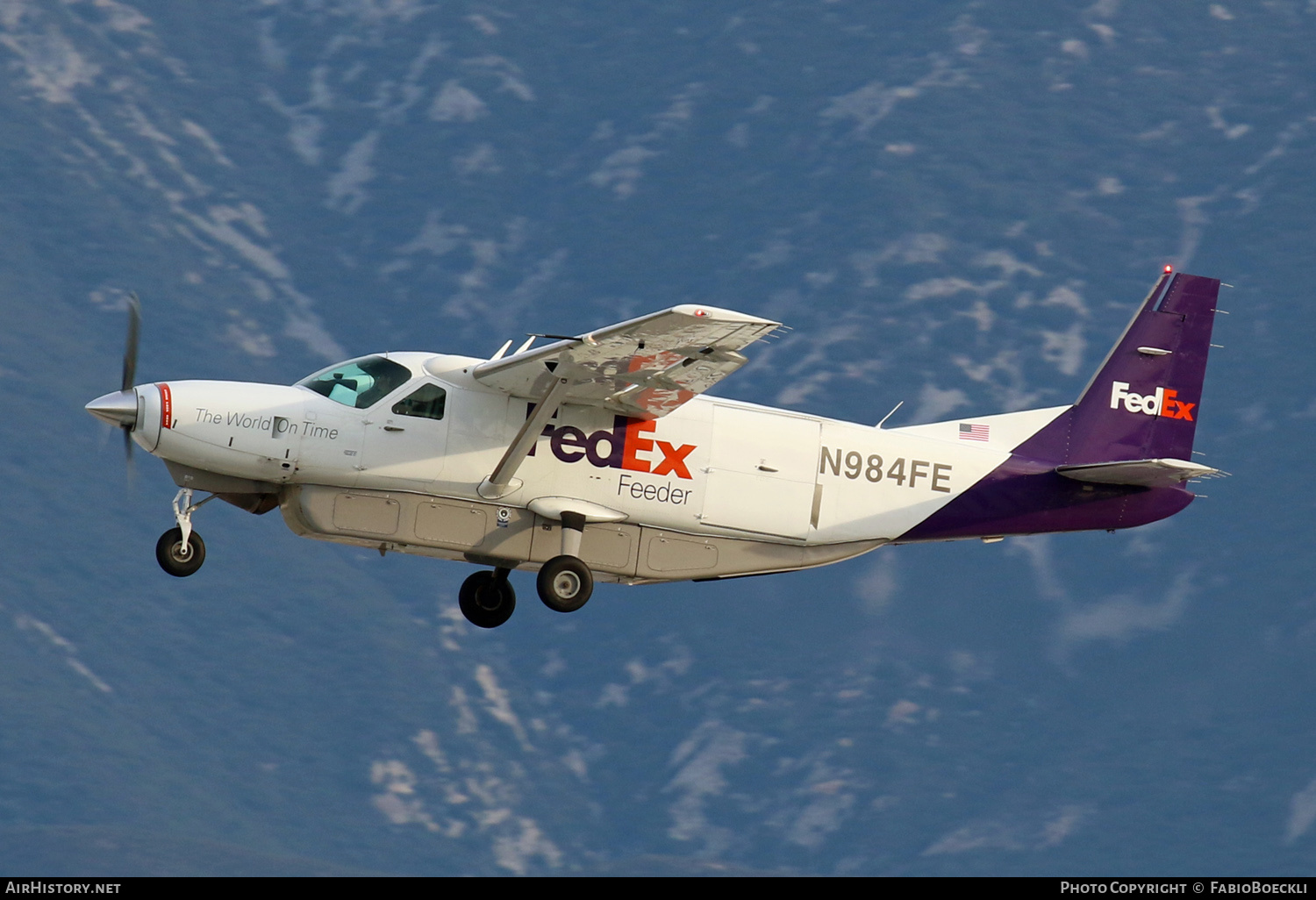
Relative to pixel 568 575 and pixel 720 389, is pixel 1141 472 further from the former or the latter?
pixel 720 389

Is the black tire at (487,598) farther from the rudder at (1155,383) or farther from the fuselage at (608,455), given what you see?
the rudder at (1155,383)

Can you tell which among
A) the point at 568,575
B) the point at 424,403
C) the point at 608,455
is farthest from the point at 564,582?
the point at 424,403

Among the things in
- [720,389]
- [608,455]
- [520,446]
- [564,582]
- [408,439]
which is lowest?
[564,582]

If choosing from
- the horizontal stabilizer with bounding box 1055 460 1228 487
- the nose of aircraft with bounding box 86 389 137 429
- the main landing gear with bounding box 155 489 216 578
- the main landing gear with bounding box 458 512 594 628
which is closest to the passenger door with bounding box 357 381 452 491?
the main landing gear with bounding box 458 512 594 628

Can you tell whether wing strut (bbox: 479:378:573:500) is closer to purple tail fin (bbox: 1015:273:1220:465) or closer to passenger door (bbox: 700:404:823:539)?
passenger door (bbox: 700:404:823:539)

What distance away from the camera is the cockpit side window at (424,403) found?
25.0 m

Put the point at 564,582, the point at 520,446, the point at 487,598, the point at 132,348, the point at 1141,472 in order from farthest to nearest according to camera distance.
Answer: the point at 487,598 → the point at 1141,472 → the point at 564,582 → the point at 132,348 → the point at 520,446

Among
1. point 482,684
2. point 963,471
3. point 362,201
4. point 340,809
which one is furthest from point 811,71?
point 963,471

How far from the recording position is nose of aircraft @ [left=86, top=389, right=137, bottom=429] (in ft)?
78.6

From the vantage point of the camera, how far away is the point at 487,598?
2691cm

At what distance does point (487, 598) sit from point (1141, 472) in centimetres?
998

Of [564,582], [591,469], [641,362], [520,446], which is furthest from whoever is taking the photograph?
[591,469]

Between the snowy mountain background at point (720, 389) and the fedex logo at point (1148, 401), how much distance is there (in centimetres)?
5000

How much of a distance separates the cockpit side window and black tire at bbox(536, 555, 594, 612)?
269 centimetres
